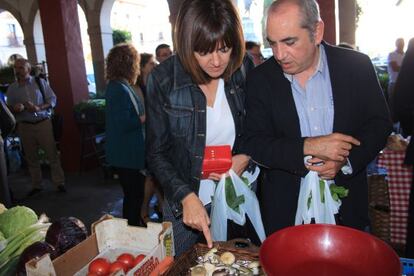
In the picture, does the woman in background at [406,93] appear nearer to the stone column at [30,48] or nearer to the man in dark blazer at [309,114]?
the man in dark blazer at [309,114]

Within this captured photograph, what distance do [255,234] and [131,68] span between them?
2305 mm

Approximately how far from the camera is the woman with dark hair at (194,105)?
1437mm

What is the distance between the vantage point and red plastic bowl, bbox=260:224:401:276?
2.86 ft

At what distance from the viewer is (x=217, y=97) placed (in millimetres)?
1718

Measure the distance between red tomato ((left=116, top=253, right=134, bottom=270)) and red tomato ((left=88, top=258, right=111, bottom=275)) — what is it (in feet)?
0.15

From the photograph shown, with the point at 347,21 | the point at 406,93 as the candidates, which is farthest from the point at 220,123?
the point at 347,21

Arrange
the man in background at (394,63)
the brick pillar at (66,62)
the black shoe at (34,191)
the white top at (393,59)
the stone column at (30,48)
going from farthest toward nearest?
1. the stone column at (30,48)
2. the white top at (393,59)
3. the man in background at (394,63)
4. the brick pillar at (66,62)
5. the black shoe at (34,191)

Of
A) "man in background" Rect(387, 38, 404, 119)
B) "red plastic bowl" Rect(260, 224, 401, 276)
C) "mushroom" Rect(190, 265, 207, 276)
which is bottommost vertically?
"mushroom" Rect(190, 265, 207, 276)

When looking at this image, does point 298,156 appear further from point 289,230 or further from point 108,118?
point 108,118

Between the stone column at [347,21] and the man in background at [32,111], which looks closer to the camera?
the man in background at [32,111]

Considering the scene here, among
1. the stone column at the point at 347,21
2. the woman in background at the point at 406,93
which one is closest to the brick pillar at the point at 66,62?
the stone column at the point at 347,21

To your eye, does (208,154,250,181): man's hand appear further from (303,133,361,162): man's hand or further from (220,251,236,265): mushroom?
(220,251,236,265): mushroom

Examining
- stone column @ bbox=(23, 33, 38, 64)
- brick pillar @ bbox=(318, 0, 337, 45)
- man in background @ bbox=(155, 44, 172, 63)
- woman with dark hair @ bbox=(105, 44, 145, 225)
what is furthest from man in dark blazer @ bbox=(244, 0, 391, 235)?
stone column @ bbox=(23, 33, 38, 64)

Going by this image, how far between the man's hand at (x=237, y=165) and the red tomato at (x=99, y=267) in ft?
1.84
